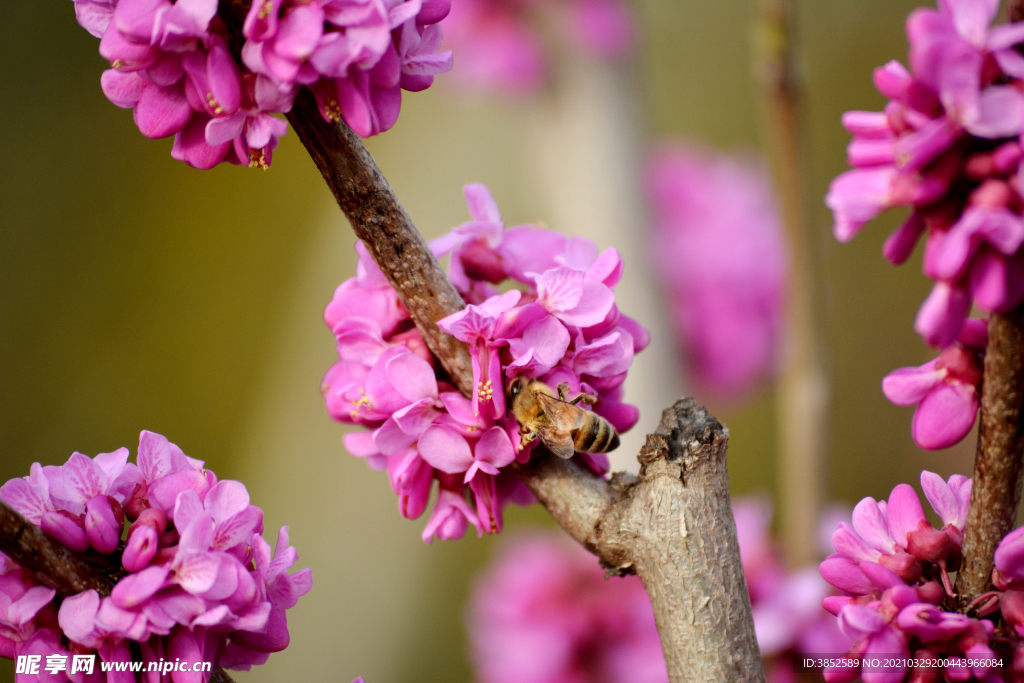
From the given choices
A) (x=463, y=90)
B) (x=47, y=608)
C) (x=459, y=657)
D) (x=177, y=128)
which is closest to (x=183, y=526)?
(x=47, y=608)

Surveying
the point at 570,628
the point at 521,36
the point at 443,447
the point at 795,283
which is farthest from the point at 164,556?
the point at 521,36

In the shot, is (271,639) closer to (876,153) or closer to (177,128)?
(177,128)

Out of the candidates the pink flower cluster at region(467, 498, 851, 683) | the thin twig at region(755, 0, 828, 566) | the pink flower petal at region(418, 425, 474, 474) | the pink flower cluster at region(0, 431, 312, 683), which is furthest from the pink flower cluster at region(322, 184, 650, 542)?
the pink flower cluster at region(467, 498, 851, 683)

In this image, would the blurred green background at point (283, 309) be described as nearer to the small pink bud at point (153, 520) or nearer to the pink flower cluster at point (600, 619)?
the pink flower cluster at point (600, 619)

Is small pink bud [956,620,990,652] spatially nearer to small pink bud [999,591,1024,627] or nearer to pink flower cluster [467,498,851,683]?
small pink bud [999,591,1024,627]

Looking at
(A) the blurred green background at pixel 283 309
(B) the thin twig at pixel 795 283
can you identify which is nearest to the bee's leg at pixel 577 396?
(B) the thin twig at pixel 795 283
